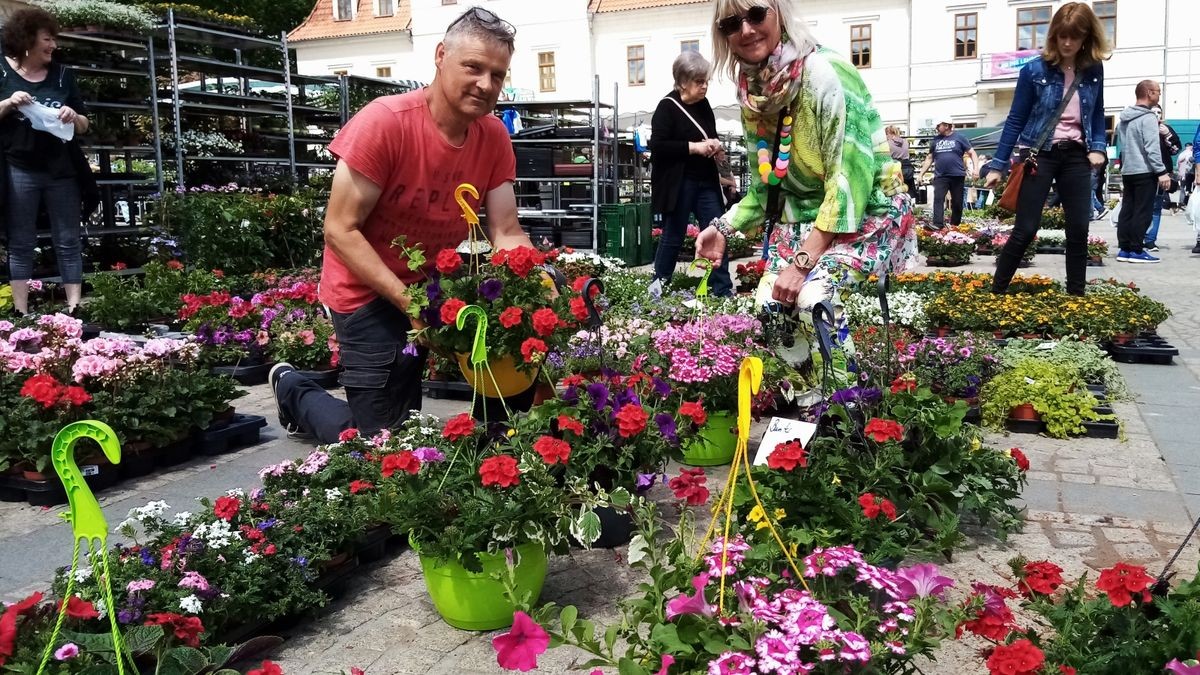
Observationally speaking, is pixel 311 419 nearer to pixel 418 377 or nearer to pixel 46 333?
pixel 418 377

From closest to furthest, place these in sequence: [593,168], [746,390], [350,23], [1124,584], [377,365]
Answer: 1. [1124,584]
2. [746,390]
3. [377,365]
4. [593,168]
5. [350,23]

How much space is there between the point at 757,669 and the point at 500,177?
2.64 meters

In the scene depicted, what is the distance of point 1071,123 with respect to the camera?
6.39 metres

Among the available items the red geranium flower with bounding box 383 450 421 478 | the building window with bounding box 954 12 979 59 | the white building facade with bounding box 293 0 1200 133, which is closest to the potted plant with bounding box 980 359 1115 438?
the red geranium flower with bounding box 383 450 421 478

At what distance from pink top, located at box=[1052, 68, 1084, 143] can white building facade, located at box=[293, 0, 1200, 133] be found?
92.9 ft

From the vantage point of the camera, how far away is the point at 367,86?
1386cm

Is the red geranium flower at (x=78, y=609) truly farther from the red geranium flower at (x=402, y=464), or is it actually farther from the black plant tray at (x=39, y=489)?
the black plant tray at (x=39, y=489)

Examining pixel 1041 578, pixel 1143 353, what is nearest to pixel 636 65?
pixel 1143 353

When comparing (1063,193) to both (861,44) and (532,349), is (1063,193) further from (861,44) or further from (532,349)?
(861,44)

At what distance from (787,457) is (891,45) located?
130ft

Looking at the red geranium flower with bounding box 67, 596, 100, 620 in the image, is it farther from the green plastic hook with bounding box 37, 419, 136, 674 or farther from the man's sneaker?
the man's sneaker

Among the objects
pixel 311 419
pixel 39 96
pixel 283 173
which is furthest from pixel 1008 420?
pixel 283 173

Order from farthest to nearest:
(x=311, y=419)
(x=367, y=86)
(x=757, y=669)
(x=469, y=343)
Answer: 1. (x=367, y=86)
2. (x=311, y=419)
3. (x=469, y=343)
4. (x=757, y=669)

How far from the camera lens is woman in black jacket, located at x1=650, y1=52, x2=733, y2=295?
22.9ft
